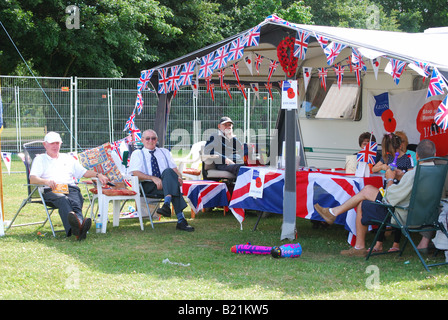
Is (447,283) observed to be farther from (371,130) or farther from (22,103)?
(22,103)

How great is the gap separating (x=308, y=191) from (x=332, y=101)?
4.10m

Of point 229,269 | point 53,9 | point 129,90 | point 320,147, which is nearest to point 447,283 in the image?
point 229,269

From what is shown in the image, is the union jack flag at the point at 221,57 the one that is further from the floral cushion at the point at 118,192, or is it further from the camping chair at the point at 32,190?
the camping chair at the point at 32,190

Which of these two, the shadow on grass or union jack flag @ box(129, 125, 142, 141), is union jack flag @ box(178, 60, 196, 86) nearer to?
union jack flag @ box(129, 125, 142, 141)

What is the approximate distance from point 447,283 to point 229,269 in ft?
5.92

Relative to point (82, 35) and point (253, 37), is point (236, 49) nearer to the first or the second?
point (253, 37)

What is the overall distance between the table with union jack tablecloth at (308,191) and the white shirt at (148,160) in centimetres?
104

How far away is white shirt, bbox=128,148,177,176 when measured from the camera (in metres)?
7.66

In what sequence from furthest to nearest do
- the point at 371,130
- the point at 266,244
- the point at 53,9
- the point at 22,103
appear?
the point at 53,9
the point at 22,103
the point at 371,130
the point at 266,244

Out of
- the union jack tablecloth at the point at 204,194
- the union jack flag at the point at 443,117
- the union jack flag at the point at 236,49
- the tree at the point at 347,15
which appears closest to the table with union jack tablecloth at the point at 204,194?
the union jack tablecloth at the point at 204,194

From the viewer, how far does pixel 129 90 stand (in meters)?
14.9

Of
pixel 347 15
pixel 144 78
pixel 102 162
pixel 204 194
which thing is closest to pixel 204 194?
pixel 204 194

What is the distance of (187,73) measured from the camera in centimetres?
791

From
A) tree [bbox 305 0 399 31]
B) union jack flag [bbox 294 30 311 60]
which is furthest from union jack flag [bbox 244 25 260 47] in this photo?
tree [bbox 305 0 399 31]
